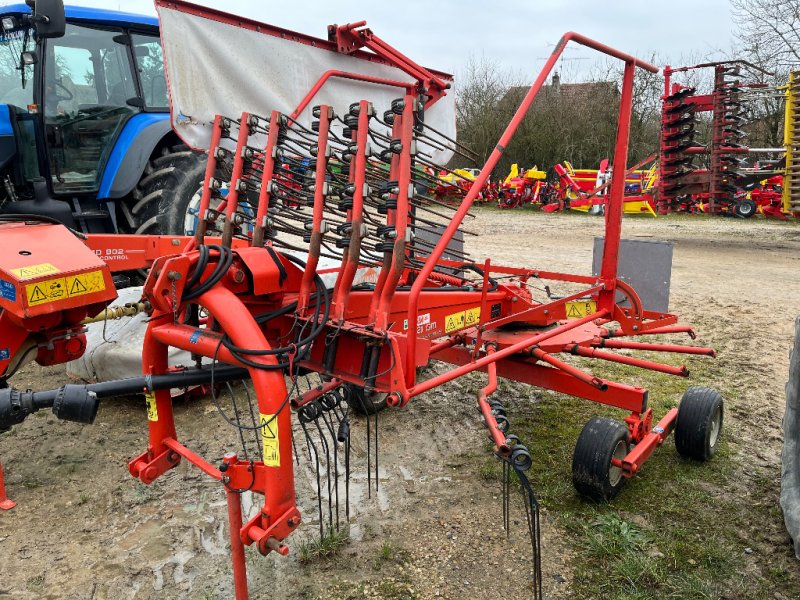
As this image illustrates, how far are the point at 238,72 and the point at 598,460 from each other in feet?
8.56

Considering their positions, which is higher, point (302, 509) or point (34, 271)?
point (34, 271)

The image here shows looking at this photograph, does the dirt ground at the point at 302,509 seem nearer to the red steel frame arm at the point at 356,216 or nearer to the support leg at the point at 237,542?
the support leg at the point at 237,542

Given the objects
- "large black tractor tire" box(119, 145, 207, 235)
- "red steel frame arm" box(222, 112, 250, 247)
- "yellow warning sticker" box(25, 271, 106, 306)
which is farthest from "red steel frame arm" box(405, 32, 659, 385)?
"large black tractor tire" box(119, 145, 207, 235)

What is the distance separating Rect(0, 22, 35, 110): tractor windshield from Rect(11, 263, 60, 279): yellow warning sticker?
2847mm

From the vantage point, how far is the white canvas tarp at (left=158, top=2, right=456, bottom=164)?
3029 millimetres

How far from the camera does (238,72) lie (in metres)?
3.29

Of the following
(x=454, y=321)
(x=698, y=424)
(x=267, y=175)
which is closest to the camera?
(x=267, y=175)

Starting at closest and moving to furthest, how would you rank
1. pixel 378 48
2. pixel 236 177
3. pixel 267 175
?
pixel 267 175
pixel 236 177
pixel 378 48

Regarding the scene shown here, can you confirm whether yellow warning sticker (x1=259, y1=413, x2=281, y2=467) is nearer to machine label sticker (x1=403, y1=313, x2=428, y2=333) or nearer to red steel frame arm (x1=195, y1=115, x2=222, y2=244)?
machine label sticker (x1=403, y1=313, x2=428, y2=333)

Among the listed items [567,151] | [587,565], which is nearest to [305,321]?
[587,565]

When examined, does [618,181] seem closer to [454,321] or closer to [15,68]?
[454,321]

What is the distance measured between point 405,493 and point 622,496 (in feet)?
3.44

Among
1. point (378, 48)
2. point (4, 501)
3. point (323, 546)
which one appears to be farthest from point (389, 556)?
point (378, 48)

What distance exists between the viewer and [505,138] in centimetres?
260
